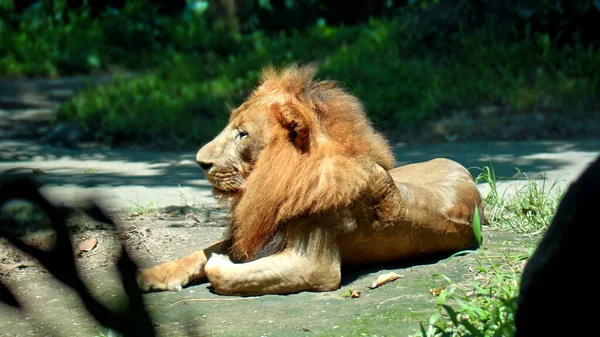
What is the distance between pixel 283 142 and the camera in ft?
12.6

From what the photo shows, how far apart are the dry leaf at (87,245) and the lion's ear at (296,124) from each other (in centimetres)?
161

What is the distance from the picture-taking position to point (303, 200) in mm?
3693

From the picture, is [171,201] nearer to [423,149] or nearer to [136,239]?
[136,239]

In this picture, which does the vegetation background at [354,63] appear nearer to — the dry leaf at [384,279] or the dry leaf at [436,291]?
the dry leaf at [384,279]

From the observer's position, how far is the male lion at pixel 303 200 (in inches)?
147

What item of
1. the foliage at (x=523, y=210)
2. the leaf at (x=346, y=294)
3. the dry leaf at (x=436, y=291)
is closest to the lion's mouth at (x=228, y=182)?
the leaf at (x=346, y=294)

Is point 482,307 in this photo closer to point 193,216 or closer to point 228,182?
point 228,182

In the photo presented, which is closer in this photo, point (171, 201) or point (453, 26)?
point (171, 201)

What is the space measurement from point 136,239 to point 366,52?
673cm

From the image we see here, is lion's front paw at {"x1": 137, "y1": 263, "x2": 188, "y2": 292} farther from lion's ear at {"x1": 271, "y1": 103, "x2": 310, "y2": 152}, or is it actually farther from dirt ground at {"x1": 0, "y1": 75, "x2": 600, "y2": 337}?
lion's ear at {"x1": 271, "y1": 103, "x2": 310, "y2": 152}

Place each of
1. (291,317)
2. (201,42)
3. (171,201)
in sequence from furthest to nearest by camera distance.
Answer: (201,42) → (171,201) → (291,317)

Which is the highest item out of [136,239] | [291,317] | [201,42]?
[291,317]

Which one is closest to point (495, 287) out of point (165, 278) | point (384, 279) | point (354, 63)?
point (384, 279)

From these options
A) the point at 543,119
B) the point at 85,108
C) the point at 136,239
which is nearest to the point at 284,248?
the point at 136,239
